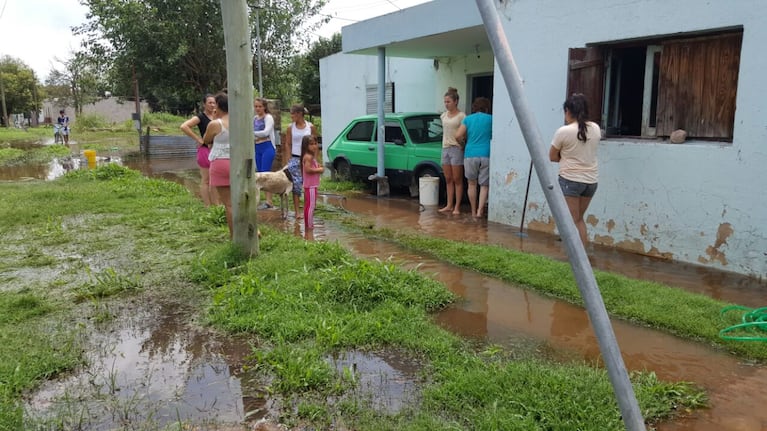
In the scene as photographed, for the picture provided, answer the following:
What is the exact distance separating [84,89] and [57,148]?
23895mm

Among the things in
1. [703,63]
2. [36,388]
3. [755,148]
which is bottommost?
[36,388]

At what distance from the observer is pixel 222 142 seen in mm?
6320

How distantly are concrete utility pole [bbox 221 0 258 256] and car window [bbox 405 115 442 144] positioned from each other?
518 cm

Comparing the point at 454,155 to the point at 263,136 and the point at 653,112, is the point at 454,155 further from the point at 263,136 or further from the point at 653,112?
the point at 653,112

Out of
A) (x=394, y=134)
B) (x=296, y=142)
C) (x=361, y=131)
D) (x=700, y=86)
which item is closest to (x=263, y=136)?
(x=296, y=142)

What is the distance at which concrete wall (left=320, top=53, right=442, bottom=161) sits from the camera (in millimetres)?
12797

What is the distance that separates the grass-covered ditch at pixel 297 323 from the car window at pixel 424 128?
3957mm

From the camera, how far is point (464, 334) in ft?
13.9

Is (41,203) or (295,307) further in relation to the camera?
(41,203)

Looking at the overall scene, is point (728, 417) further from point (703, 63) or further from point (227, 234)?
point (227, 234)

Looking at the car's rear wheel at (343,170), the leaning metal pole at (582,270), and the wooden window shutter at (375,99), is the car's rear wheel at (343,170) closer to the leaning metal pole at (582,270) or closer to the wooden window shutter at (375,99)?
the wooden window shutter at (375,99)

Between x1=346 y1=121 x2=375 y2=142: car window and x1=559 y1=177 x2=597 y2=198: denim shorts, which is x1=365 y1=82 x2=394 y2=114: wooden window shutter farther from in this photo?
x1=559 y1=177 x2=597 y2=198: denim shorts

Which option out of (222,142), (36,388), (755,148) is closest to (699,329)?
(755,148)

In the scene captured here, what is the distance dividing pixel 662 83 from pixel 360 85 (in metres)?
8.96
